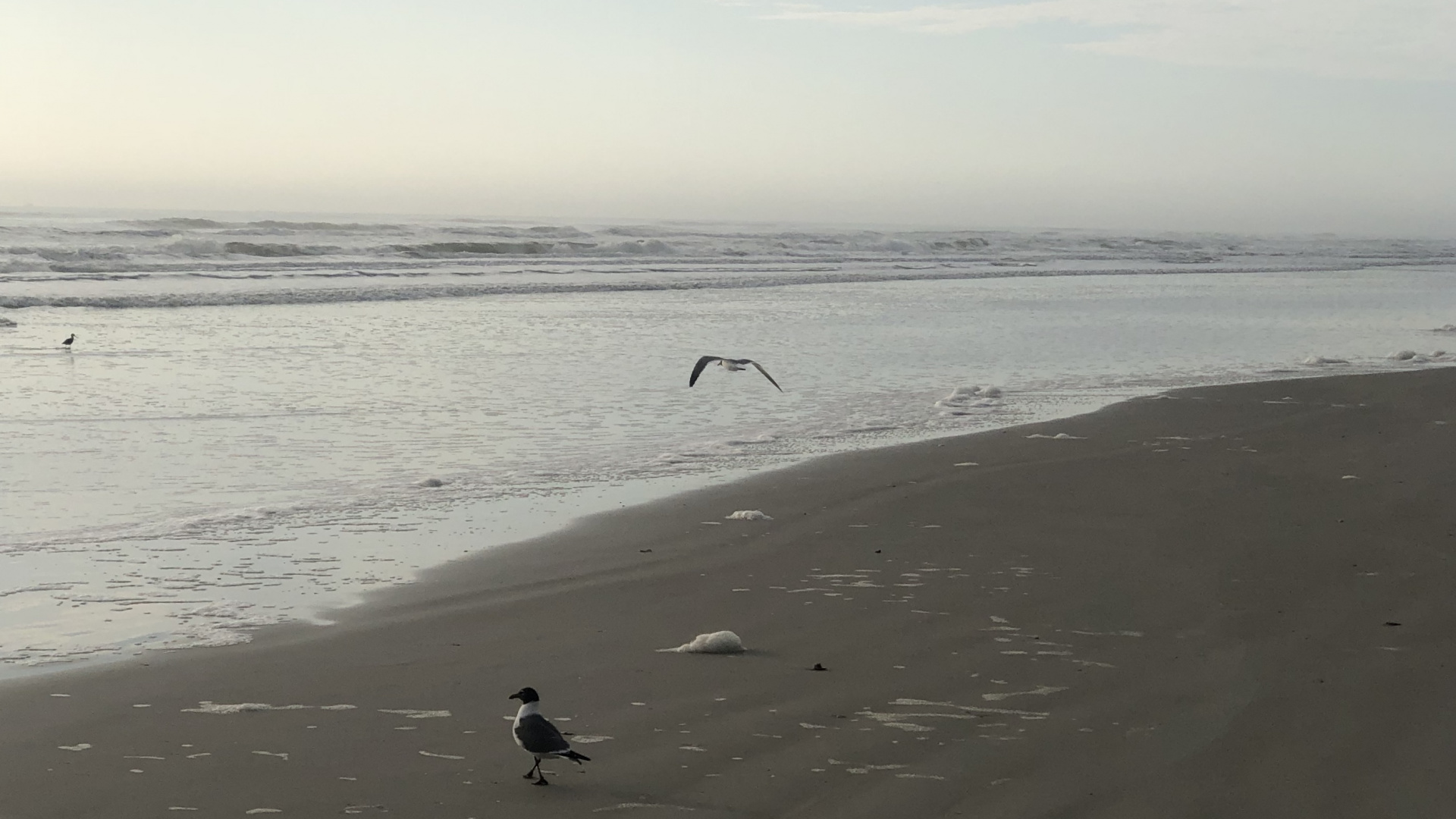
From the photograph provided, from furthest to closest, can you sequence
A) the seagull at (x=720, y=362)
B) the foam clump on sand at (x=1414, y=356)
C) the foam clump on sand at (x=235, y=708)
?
the foam clump on sand at (x=1414, y=356) < the seagull at (x=720, y=362) < the foam clump on sand at (x=235, y=708)

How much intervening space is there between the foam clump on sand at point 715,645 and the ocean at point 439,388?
170 cm

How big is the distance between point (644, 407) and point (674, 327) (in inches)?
313

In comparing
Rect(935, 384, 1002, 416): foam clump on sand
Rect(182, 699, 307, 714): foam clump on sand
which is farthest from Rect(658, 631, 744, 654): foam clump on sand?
Rect(935, 384, 1002, 416): foam clump on sand

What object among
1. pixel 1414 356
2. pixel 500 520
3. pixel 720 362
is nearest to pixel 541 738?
pixel 500 520

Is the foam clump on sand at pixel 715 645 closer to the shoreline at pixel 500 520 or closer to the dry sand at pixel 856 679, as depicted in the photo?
the dry sand at pixel 856 679

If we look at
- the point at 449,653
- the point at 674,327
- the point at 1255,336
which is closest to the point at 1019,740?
the point at 449,653

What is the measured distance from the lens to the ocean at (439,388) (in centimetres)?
666

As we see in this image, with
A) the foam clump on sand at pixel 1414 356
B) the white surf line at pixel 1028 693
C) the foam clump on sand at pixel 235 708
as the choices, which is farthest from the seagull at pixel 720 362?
the foam clump on sand at pixel 1414 356

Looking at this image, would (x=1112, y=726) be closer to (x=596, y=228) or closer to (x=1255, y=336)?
(x=1255, y=336)

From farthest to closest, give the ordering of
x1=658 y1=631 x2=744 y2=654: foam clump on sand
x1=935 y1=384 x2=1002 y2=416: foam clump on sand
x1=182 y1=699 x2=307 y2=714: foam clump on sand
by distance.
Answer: x1=935 y1=384 x2=1002 y2=416: foam clump on sand < x1=658 y1=631 x2=744 y2=654: foam clump on sand < x1=182 y1=699 x2=307 y2=714: foam clump on sand

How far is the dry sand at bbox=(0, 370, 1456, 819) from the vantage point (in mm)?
3840

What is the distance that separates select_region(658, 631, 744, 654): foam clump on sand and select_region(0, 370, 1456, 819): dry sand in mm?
81

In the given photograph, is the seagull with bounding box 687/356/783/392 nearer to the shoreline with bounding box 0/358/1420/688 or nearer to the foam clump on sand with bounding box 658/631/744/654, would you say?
the shoreline with bounding box 0/358/1420/688

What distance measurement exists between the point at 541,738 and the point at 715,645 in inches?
56.3
